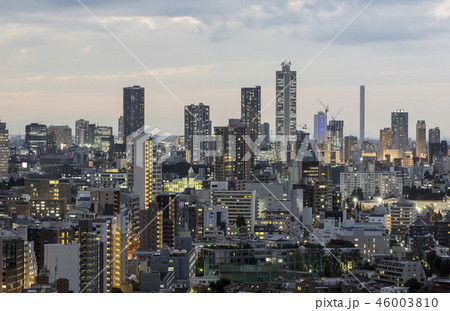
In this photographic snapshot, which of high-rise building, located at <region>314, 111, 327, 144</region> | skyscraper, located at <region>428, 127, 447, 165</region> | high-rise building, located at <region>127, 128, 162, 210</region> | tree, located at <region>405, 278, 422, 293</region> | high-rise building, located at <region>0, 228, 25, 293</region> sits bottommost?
tree, located at <region>405, 278, 422, 293</region>

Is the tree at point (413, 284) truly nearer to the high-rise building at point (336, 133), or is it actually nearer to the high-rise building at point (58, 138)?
the high-rise building at point (336, 133)

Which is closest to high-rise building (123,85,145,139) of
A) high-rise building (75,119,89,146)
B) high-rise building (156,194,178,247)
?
high-rise building (75,119,89,146)

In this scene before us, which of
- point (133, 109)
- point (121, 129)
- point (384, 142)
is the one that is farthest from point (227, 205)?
point (384, 142)

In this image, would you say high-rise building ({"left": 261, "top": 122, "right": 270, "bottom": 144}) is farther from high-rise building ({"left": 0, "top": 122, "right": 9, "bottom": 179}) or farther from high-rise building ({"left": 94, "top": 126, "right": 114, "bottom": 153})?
high-rise building ({"left": 0, "top": 122, "right": 9, "bottom": 179})

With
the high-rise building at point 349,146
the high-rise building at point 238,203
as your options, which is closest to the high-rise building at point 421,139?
the high-rise building at point 349,146

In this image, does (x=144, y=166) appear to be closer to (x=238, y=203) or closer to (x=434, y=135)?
(x=238, y=203)
